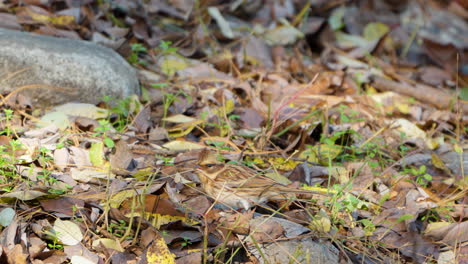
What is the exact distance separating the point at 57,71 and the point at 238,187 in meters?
1.13

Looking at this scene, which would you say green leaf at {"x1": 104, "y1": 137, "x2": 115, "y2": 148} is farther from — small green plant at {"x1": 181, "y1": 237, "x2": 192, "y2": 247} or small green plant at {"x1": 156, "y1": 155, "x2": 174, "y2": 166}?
small green plant at {"x1": 181, "y1": 237, "x2": 192, "y2": 247}

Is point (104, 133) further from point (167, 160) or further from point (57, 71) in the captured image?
point (57, 71)

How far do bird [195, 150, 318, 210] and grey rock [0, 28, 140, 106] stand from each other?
0.88m

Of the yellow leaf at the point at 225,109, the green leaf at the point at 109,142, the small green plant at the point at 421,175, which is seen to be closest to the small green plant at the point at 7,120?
the green leaf at the point at 109,142

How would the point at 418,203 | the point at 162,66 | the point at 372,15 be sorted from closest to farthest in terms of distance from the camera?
1. the point at 418,203
2. the point at 162,66
3. the point at 372,15

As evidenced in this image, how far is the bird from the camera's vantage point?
1.77m

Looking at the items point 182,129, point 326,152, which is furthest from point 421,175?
point 182,129

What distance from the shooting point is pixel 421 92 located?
328cm

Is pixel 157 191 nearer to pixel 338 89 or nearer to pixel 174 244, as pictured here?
pixel 174 244

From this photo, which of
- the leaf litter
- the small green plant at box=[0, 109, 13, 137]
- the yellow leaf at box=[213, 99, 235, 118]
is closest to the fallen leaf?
the leaf litter

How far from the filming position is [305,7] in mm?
3963

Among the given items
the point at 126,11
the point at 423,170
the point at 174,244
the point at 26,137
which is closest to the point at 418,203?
the point at 423,170

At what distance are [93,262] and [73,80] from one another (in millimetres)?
1156

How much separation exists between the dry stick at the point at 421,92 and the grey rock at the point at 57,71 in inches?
62.3
